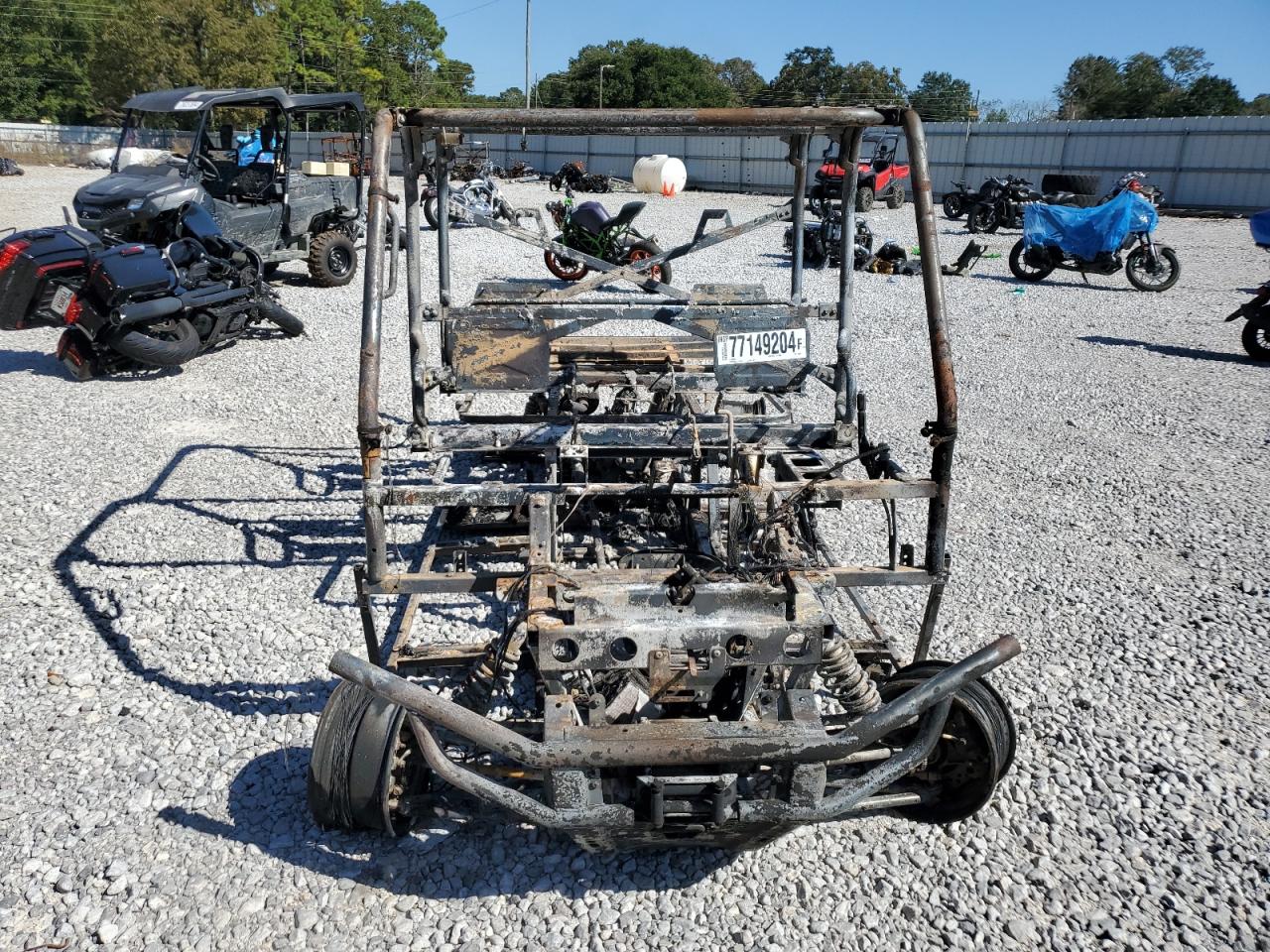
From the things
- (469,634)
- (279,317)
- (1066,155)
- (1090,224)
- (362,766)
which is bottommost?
(469,634)

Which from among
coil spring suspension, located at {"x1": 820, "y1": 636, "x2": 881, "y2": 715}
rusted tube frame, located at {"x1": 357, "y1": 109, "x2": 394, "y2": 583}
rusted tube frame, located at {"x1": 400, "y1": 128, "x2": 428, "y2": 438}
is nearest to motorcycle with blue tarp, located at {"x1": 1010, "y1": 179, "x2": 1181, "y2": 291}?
rusted tube frame, located at {"x1": 400, "y1": 128, "x2": 428, "y2": 438}

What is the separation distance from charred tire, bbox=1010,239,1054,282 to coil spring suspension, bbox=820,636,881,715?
12.7 m

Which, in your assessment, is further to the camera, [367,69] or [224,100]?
[367,69]

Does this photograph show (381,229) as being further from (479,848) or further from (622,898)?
(622,898)

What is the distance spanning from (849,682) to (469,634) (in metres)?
1.79

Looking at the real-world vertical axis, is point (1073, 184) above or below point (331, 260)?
above

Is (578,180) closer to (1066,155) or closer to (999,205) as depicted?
(999,205)

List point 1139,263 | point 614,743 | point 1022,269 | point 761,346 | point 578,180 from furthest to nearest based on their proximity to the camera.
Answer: point 578,180 < point 1022,269 < point 1139,263 < point 761,346 < point 614,743

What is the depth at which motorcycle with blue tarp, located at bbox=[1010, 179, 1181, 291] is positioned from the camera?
41.6 feet

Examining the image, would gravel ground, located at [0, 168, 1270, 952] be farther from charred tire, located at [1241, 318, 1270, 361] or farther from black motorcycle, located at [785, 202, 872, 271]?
black motorcycle, located at [785, 202, 872, 271]

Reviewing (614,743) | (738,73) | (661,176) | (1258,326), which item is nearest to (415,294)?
(614,743)

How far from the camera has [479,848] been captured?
273 centimetres

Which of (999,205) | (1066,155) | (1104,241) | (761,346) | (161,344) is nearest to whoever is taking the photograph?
(761,346)

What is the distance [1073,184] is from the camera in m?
18.1
